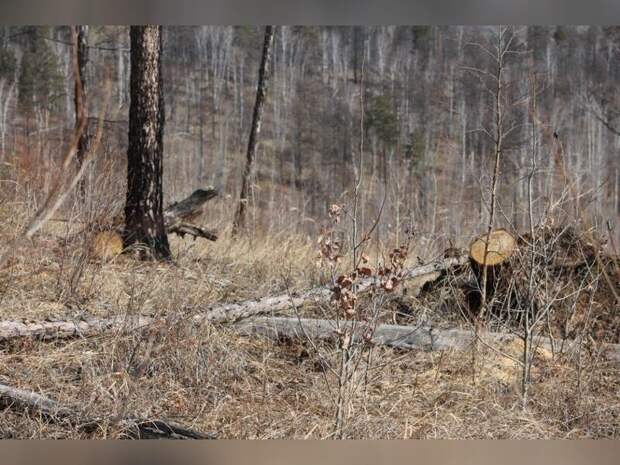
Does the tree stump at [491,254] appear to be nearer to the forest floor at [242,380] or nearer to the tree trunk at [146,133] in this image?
the forest floor at [242,380]

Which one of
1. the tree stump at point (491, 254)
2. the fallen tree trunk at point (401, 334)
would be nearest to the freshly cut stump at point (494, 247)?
the tree stump at point (491, 254)

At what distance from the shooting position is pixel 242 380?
2842mm

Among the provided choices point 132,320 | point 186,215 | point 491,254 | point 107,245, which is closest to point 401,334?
point 491,254

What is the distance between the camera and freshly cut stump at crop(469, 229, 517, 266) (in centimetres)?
341

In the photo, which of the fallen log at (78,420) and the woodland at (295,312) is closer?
the fallen log at (78,420)

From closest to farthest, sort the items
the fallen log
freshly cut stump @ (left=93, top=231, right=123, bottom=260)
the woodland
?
the fallen log, the woodland, freshly cut stump @ (left=93, top=231, right=123, bottom=260)

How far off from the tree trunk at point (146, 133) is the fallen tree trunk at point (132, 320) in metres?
1.18

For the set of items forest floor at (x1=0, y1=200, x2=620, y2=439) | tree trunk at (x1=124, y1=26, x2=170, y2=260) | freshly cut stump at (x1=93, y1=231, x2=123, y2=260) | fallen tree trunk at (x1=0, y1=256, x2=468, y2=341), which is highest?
tree trunk at (x1=124, y1=26, x2=170, y2=260)

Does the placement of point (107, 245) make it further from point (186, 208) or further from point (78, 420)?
point (78, 420)

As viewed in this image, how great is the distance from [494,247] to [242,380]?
1306 millimetres

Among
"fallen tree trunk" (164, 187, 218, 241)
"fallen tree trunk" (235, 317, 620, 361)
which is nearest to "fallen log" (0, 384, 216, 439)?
"fallen tree trunk" (235, 317, 620, 361)

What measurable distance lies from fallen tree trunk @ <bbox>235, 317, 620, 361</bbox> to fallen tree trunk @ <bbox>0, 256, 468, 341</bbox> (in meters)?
0.07

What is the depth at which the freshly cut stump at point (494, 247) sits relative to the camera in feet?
11.2

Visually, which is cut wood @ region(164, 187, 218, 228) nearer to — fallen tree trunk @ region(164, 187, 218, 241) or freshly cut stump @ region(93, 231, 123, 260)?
fallen tree trunk @ region(164, 187, 218, 241)
